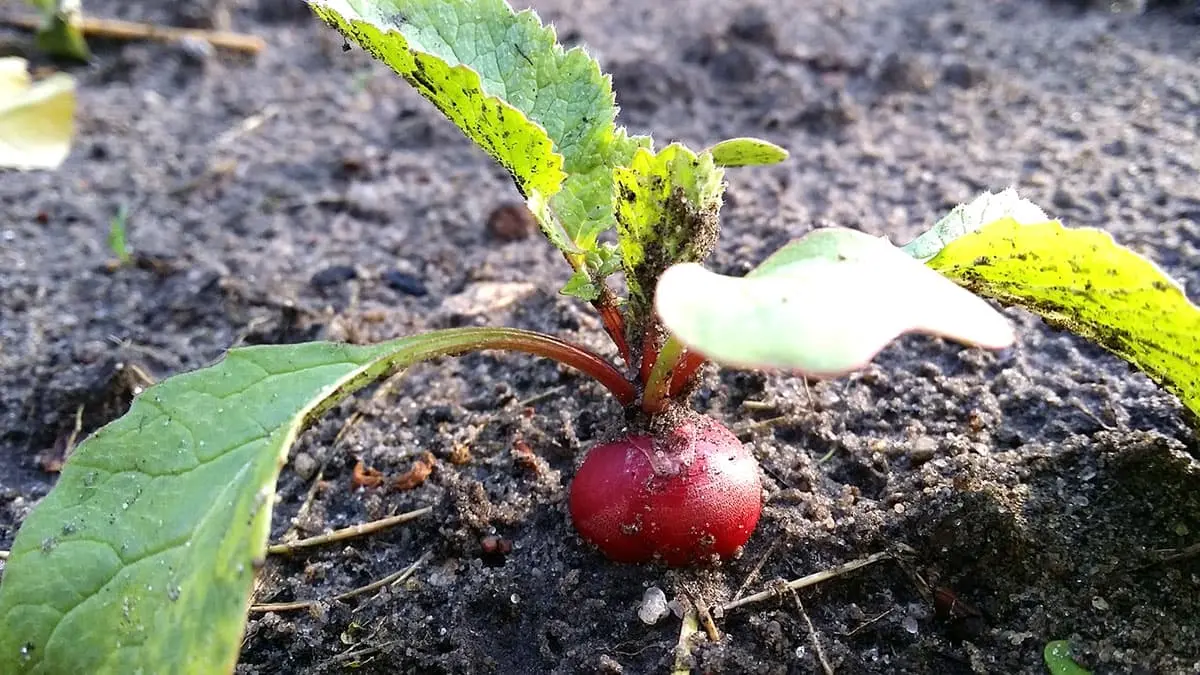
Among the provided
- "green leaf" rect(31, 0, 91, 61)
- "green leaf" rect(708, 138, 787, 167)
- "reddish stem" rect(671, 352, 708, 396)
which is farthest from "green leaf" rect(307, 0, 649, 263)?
"green leaf" rect(31, 0, 91, 61)

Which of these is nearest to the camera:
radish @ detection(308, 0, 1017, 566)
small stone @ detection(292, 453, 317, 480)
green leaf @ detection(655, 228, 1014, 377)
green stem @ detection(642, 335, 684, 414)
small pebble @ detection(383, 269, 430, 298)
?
green leaf @ detection(655, 228, 1014, 377)

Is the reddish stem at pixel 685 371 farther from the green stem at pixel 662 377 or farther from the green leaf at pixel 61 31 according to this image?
the green leaf at pixel 61 31

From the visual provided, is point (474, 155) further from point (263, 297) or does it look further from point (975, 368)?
point (975, 368)

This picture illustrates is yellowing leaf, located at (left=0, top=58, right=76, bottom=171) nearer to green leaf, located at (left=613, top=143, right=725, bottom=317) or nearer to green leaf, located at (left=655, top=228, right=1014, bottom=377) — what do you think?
green leaf, located at (left=613, top=143, right=725, bottom=317)

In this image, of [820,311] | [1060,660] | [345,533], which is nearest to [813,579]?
[1060,660]

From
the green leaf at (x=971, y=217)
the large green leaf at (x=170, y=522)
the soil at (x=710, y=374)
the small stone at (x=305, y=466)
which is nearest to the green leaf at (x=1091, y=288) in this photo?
the green leaf at (x=971, y=217)
